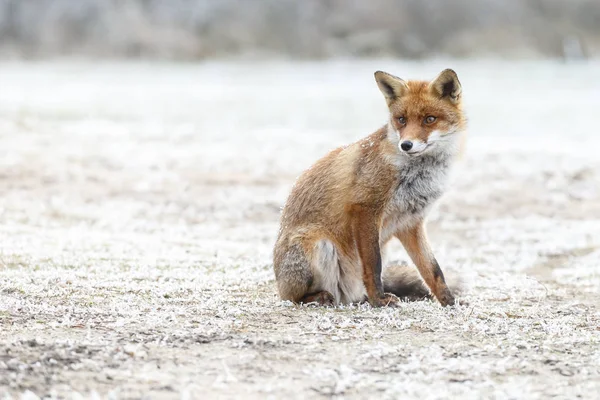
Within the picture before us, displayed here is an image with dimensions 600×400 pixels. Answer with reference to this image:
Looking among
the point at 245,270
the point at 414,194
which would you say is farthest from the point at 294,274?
the point at 245,270

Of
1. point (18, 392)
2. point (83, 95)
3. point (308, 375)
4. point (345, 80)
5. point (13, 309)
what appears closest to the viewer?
point (18, 392)

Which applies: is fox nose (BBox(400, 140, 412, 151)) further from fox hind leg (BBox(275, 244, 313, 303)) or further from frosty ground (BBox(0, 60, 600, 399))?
frosty ground (BBox(0, 60, 600, 399))

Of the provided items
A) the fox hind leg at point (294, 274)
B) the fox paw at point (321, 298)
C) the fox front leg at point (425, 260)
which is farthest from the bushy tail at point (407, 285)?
the fox hind leg at point (294, 274)

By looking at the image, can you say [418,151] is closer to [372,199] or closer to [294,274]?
[372,199]

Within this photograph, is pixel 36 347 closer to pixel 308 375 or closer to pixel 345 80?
pixel 308 375

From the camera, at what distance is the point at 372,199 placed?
23.1 ft

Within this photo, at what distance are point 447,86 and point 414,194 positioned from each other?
1.03m

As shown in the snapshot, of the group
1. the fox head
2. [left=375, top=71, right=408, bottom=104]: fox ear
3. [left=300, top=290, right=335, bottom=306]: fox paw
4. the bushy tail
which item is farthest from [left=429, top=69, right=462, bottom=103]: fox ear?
[left=300, top=290, right=335, bottom=306]: fox paw

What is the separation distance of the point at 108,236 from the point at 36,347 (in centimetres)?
559

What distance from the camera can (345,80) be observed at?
49.6 metres

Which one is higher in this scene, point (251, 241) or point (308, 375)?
point (308, 375)

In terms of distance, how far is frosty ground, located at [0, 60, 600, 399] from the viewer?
502cm

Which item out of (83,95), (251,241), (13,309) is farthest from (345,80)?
(13,309)

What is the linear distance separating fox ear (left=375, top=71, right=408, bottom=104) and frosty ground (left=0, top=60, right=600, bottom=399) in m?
1.95
